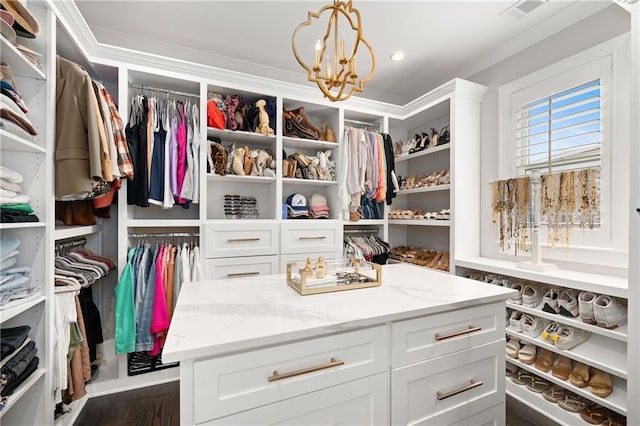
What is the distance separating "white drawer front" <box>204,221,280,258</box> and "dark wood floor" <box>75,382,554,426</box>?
101 centimetres

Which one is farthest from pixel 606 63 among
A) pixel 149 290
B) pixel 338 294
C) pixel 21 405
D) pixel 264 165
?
pixel 21 405

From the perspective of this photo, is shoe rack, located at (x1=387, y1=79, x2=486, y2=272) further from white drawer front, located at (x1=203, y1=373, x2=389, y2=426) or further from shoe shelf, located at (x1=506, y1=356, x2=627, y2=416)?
white drawer front, located at (x1=203, y1=373, x2=389, y2=426)

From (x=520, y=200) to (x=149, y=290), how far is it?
9.05 ft

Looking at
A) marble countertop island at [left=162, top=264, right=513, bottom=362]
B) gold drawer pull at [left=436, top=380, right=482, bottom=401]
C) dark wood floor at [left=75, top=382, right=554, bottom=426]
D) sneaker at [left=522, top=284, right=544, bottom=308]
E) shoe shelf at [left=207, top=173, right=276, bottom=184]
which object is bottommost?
dark wood floor at [left=75, top=382, right=554, bottom=426]

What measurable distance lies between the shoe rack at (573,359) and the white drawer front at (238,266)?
1.84 metres

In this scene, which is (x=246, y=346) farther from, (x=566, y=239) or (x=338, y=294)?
(x=566, y=239)

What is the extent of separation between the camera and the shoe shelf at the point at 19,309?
1.21 meters

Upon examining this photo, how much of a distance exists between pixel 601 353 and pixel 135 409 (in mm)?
2859

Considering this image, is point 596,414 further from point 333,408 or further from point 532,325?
point 333,408

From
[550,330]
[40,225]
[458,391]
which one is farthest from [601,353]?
[40,225]

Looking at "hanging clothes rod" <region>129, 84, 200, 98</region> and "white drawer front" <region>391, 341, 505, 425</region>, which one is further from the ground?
"hanging clothes rod" <region>129, 84, 200, 98</region>

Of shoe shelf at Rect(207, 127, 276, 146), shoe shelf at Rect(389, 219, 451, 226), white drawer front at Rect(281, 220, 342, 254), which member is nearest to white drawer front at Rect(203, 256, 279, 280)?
white drawer front at Rect(281, 220, 342, 254)

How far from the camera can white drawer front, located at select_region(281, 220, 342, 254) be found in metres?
2.62

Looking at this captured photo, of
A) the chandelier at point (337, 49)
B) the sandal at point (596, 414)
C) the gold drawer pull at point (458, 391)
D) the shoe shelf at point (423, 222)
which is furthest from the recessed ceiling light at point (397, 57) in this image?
the sandal at point (596, 414)
